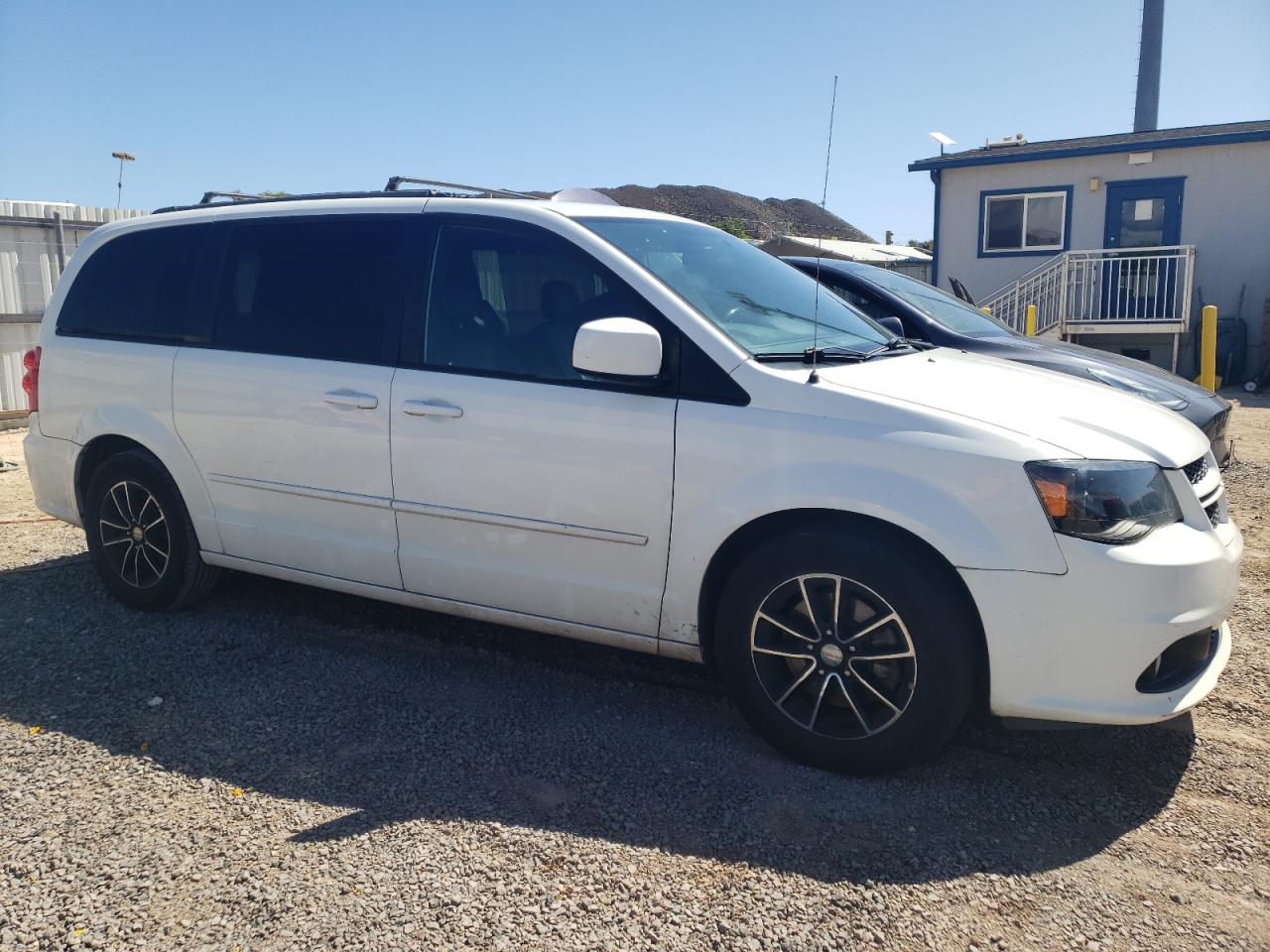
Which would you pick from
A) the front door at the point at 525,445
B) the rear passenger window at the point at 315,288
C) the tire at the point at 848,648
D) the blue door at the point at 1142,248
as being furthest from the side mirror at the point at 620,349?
the blue door at the point at 1142,248

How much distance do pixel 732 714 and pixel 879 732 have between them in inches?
28.9

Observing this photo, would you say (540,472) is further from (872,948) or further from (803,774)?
(872,948)

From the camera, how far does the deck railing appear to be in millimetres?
16125

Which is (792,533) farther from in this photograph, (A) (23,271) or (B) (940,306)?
(A) (23,271)

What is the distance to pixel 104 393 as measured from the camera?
4809 mm

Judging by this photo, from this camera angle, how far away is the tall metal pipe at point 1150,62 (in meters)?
29.4

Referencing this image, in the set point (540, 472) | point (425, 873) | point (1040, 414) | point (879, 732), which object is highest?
point (1040, 414)

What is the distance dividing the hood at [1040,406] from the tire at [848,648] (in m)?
Result: 0.48

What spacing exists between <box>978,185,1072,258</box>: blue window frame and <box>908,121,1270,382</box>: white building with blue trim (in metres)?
0.02

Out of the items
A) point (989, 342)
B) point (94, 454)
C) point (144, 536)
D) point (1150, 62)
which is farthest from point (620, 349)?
point (1150, 62)

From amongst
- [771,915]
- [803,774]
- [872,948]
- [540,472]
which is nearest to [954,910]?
[872,948]

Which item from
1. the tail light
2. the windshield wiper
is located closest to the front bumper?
the windshield wiper

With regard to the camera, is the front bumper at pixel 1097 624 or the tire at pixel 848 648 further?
the tire at pixel 848 648

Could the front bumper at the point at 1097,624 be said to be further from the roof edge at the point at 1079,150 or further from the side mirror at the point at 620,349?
the roof edge at the point at 1079,150
